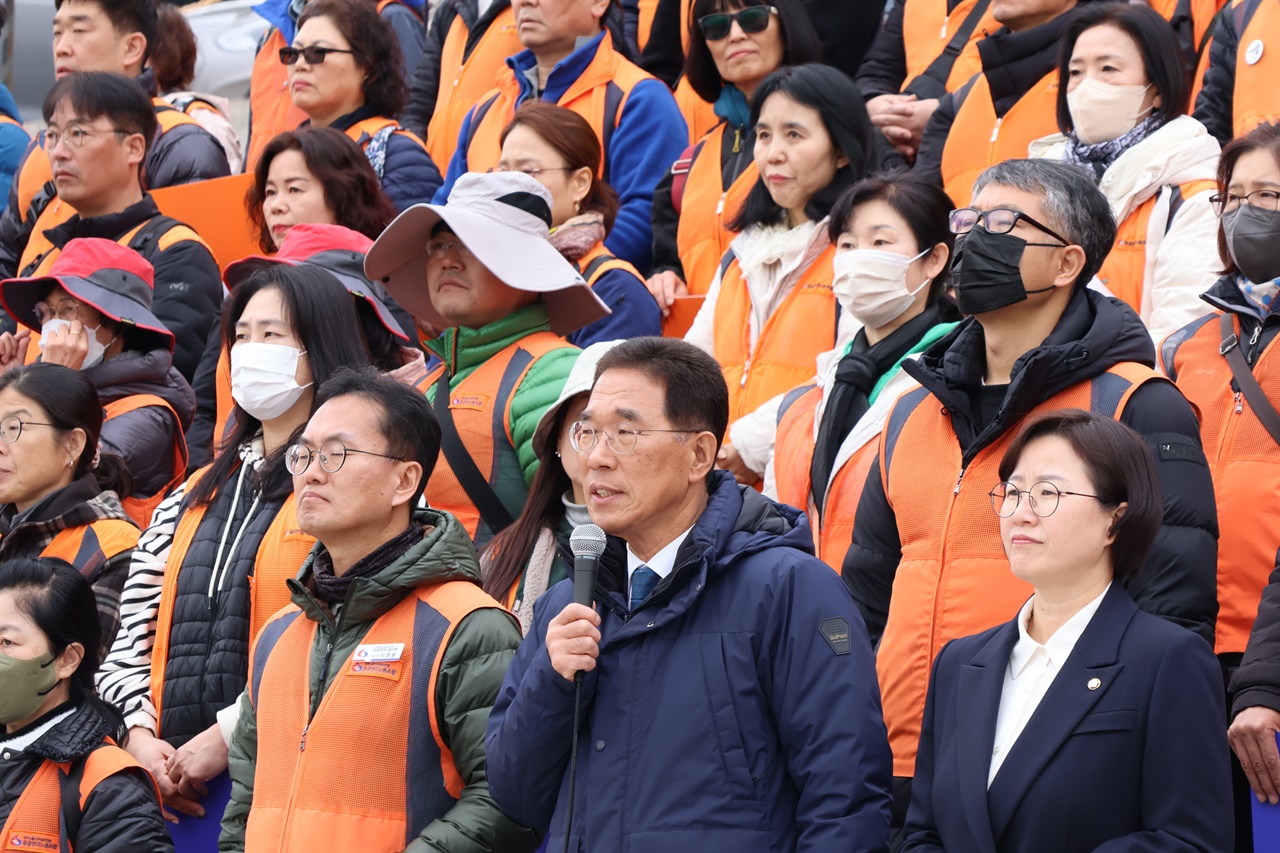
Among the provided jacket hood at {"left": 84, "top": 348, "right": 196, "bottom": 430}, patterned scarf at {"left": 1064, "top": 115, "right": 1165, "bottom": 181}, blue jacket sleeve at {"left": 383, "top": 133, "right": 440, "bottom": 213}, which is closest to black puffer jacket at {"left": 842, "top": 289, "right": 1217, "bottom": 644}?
patterned scarf at {"left": 1064, "top": 115, "right": 1165, "bottom": 181}

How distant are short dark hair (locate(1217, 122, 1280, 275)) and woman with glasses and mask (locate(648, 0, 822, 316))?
2.88m

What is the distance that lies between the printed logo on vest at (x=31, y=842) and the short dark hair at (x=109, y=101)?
4.57 metres

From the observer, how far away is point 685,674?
13.1 ft

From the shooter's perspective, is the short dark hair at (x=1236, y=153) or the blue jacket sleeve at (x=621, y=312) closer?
the short dark hair at (x=1236, y=153)

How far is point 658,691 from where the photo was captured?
3.99 m

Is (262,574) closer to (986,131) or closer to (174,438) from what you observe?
(174,438)

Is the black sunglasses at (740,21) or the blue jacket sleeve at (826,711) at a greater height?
the black sunglasses at (740,21)

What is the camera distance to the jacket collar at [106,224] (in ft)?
28.8

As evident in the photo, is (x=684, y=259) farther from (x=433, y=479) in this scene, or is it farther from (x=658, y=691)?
(x=658, y=691)

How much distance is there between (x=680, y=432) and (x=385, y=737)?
117 cm

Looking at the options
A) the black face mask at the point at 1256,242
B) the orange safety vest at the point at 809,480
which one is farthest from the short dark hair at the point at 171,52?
the black face mask at the point at 1256,242

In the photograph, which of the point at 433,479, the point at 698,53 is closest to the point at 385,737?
the point at 433,479

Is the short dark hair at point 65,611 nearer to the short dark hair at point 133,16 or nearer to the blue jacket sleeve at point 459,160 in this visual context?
the blue jacket sleeve at point 459,160

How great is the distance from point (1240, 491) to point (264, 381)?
3160 millimetres
